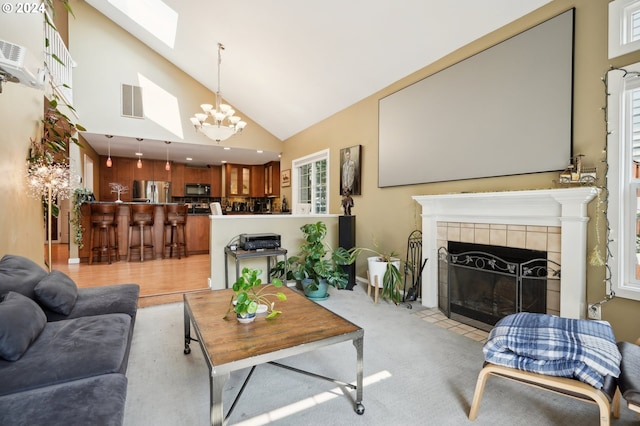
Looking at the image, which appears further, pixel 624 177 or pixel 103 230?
pixel 103 230

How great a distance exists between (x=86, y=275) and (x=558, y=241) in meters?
6.11

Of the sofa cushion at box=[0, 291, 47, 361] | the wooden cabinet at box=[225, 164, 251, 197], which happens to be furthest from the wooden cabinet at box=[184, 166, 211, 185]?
the sofa cushion at box=[0, 291, 47, 361]

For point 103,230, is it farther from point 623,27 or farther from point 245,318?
point 623,27

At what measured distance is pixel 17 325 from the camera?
1.46 metres

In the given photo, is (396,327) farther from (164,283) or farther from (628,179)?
(164,283)

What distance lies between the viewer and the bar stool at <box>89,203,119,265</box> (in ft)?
18.8

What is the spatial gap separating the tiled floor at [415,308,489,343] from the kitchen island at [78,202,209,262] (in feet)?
17.9

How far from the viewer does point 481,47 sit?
115 inches

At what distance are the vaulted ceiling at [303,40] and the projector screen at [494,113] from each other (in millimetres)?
302

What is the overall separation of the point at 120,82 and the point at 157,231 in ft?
9.72

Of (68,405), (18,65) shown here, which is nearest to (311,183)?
(18,65)

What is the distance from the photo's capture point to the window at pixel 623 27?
79.7 inches

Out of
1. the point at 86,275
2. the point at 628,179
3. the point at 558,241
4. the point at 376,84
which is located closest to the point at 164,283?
the point at 86,275

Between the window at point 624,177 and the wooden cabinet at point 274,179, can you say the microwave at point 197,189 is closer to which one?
the wooden cabinet at point 274,179
